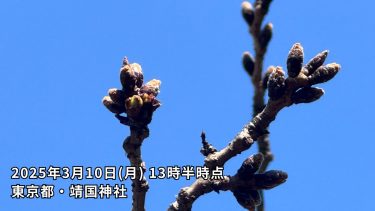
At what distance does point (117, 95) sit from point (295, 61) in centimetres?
104

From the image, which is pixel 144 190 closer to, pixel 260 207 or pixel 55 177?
pixel 260 207

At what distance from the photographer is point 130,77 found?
2.94 metres

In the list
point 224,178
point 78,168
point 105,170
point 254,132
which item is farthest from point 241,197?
point 78,168

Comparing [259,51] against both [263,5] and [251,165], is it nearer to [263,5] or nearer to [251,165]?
[263,5]

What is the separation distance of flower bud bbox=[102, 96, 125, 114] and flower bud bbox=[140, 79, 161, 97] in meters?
0.16

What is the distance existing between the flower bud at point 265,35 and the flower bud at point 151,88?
1.42m

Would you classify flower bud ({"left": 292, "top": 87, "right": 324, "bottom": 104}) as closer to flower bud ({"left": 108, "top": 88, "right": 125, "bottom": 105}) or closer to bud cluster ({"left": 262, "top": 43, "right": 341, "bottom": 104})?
bud cluster ({"left": 262, "top": 43, "right": 341, "bottom": 104})

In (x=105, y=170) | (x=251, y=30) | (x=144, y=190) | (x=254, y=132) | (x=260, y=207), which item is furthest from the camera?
(x=251, y=30)

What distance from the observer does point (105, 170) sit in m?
4.04

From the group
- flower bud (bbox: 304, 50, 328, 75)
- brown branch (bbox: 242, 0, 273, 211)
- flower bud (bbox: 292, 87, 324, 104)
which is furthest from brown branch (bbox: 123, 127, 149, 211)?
brown branch (bbox: 242, 0, 273, 211)

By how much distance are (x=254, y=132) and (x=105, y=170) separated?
142 centimetres

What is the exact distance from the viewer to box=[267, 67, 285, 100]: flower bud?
3.05 metres

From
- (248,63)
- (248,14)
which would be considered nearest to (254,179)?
(248,63)

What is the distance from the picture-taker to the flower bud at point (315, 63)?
311 centimetres
